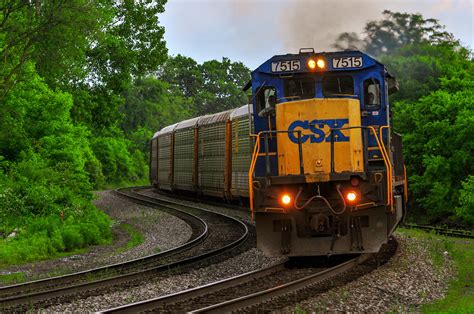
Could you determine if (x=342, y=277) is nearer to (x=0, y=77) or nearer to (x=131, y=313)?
(x=131, y=313)

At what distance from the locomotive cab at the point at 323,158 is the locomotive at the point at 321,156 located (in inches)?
0.6

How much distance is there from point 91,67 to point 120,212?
747 cm

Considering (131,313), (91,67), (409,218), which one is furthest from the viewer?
(409,218)

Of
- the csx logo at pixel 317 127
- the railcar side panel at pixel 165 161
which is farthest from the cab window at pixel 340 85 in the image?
the railcar side panel at pixel 165 161

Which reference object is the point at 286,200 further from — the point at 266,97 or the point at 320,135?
the point at 266,97

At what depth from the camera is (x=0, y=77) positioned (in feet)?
62.3

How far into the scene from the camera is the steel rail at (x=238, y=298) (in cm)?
724

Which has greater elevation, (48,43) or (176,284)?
(48,43)

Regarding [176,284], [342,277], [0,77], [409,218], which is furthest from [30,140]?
[409,218]

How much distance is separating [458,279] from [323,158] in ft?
10.00

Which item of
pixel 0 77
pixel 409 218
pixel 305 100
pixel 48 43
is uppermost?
pixel 48 43

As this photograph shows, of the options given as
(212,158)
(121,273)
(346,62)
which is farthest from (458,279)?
(212,158)

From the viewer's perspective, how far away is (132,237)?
56.5 ft

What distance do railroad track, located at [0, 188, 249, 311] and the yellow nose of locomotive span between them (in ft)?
10.2
